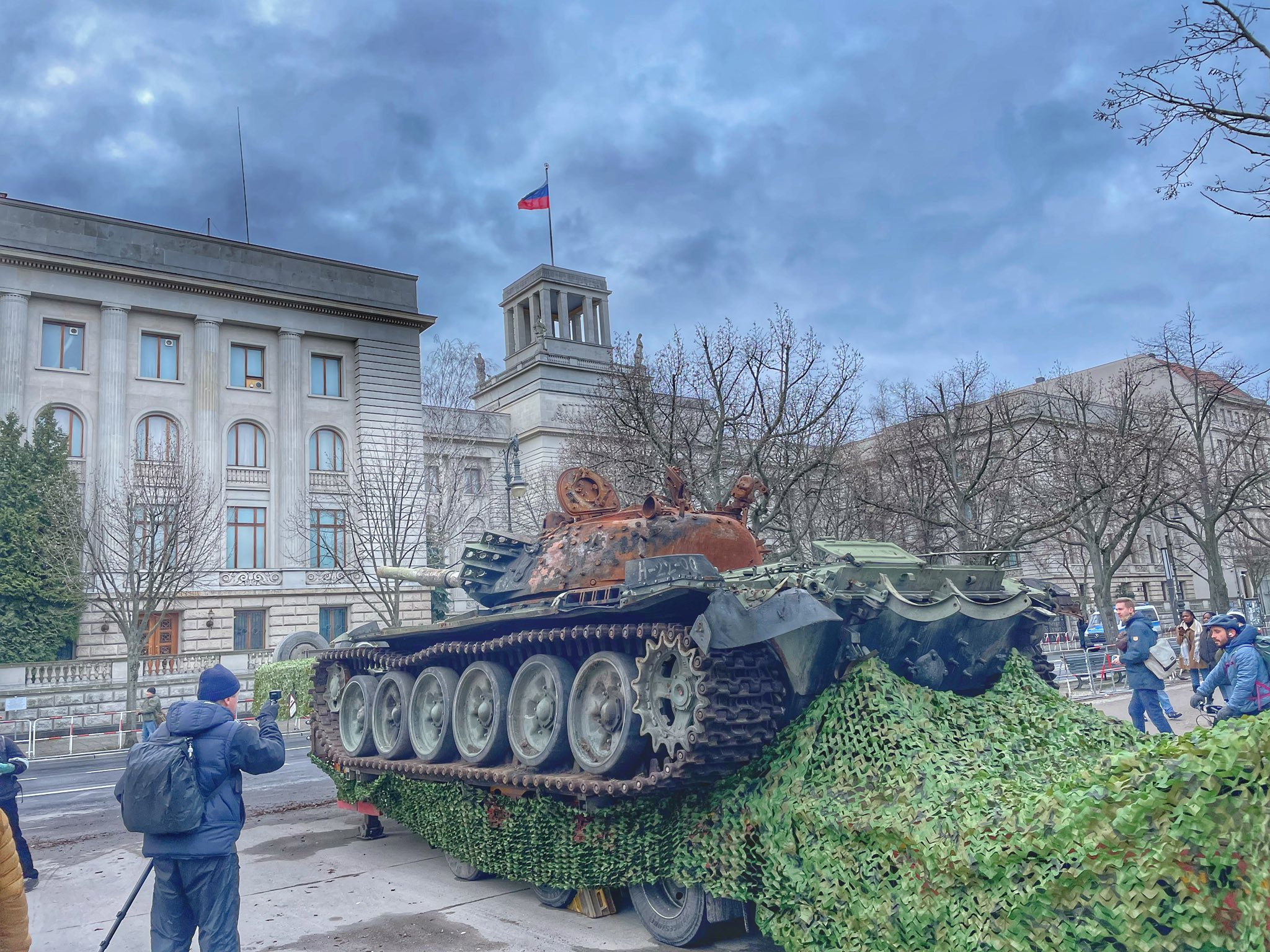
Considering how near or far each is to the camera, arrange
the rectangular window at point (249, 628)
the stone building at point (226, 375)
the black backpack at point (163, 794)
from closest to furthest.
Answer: the black backpack at point (163, 794), the stone building at point (226, 375), the rectangular window at point (249, 628)

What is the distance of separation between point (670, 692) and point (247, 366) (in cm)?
3209

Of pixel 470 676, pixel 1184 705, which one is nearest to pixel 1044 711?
pixel 470 676

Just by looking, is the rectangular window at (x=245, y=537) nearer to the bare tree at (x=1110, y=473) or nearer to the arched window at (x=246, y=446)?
the arched window at (x=246, y=446)

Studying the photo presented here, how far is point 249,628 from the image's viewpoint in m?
32.8

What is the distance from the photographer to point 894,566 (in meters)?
6.97

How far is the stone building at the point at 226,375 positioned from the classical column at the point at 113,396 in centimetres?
5

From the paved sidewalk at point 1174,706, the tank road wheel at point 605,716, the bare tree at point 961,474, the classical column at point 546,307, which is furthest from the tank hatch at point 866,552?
the classical column at point 546,307

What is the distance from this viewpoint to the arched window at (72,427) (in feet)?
103

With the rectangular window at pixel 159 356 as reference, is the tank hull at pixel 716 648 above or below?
below

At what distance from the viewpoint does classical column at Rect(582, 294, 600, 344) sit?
51156 mm

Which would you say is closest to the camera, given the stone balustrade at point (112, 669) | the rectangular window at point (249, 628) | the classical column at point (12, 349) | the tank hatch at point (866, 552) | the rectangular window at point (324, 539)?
the tank hatch at point (866, 552)

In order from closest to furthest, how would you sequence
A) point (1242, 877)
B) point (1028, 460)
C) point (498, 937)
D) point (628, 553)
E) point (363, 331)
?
1. point (1242, 877)
2. point (498, 937)
3. point (628, 553)
4. point (1028, 460)
5. point (363, 331)

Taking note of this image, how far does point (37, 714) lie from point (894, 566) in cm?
2672

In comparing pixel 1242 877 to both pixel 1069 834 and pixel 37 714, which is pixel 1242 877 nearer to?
pixel 1069 834
